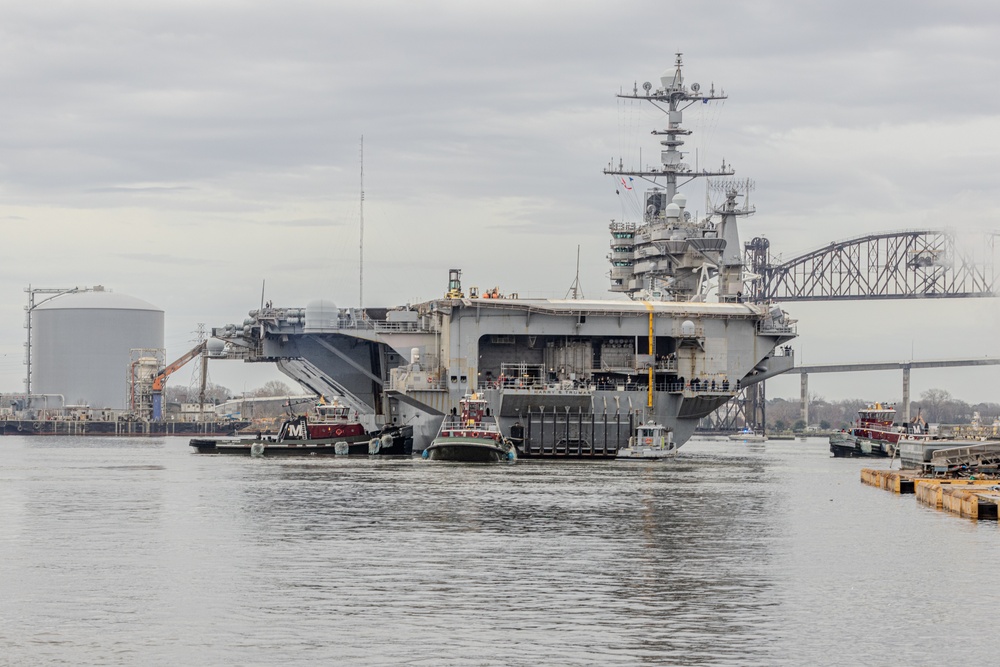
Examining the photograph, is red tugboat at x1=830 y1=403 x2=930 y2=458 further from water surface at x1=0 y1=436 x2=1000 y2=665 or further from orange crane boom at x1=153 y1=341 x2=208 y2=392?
orange crane boom at x1=153 y1=341 x2=208 y2=392

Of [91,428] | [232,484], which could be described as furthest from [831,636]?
[91,428]

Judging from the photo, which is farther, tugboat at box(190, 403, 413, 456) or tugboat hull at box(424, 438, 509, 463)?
tugboat at box(190, 403, 413, 456)

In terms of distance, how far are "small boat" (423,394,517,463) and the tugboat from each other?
445 inches

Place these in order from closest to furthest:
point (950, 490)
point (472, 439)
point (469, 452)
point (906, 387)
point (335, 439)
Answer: point (950, 490) < point (472, 439) < point (469, 452) < point (335, 439) < point (906, 387)

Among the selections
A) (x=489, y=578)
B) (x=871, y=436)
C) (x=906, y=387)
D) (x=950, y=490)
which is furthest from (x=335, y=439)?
(x=906, y=387)

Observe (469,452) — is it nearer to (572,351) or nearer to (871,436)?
(572,351)

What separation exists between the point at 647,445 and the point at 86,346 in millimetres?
136459

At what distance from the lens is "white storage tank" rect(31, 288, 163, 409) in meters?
194

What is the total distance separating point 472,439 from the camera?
6975 centimetres

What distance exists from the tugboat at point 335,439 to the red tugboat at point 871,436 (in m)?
29.6

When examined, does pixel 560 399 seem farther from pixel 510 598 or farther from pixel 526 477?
pixel 510 598

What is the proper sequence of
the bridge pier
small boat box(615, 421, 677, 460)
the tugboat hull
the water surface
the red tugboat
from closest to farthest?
the water surface → the tugboat hull → small boat box(615, 421, 677, 460) → the red tugboat → the bridge pier

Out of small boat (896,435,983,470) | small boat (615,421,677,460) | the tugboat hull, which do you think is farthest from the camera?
small boat (615,421,677,460)

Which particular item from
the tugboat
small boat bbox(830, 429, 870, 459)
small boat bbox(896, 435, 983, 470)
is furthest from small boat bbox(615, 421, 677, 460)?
small boat bbox(830, 429, 870, 459)
